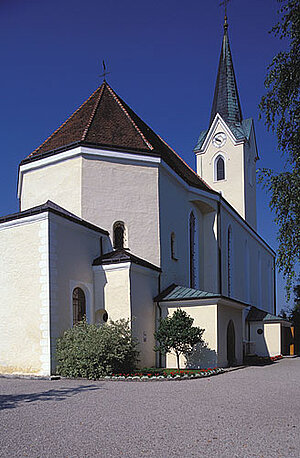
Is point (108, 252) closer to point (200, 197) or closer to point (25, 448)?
point (200, 197)

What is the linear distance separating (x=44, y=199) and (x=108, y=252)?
3.85 meters

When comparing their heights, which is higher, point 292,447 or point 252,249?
point 252,249

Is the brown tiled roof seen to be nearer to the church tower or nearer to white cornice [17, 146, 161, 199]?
white cornice [17, 146, 161, 199]

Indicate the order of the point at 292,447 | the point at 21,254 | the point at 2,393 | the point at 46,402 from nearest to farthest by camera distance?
the point at 292,447
the point at 46,402
the point at 2,393
the point at 21,254

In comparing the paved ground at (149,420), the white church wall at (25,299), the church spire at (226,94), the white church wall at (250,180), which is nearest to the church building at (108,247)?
the white church wall at (25,299)

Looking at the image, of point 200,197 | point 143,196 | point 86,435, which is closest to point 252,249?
point 200,197

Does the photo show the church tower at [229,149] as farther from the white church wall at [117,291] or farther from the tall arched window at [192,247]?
the white church wall at [117,291]

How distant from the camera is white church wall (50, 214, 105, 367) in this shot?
1551 cm

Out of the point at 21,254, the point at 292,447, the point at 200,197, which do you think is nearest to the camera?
the point at 292,447

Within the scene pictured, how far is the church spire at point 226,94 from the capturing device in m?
40.5

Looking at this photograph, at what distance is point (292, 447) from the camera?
5.88 m

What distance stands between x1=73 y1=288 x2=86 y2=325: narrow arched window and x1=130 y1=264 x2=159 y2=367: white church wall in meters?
1.82

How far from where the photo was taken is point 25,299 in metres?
15.6

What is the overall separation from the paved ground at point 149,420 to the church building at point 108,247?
3788mm
